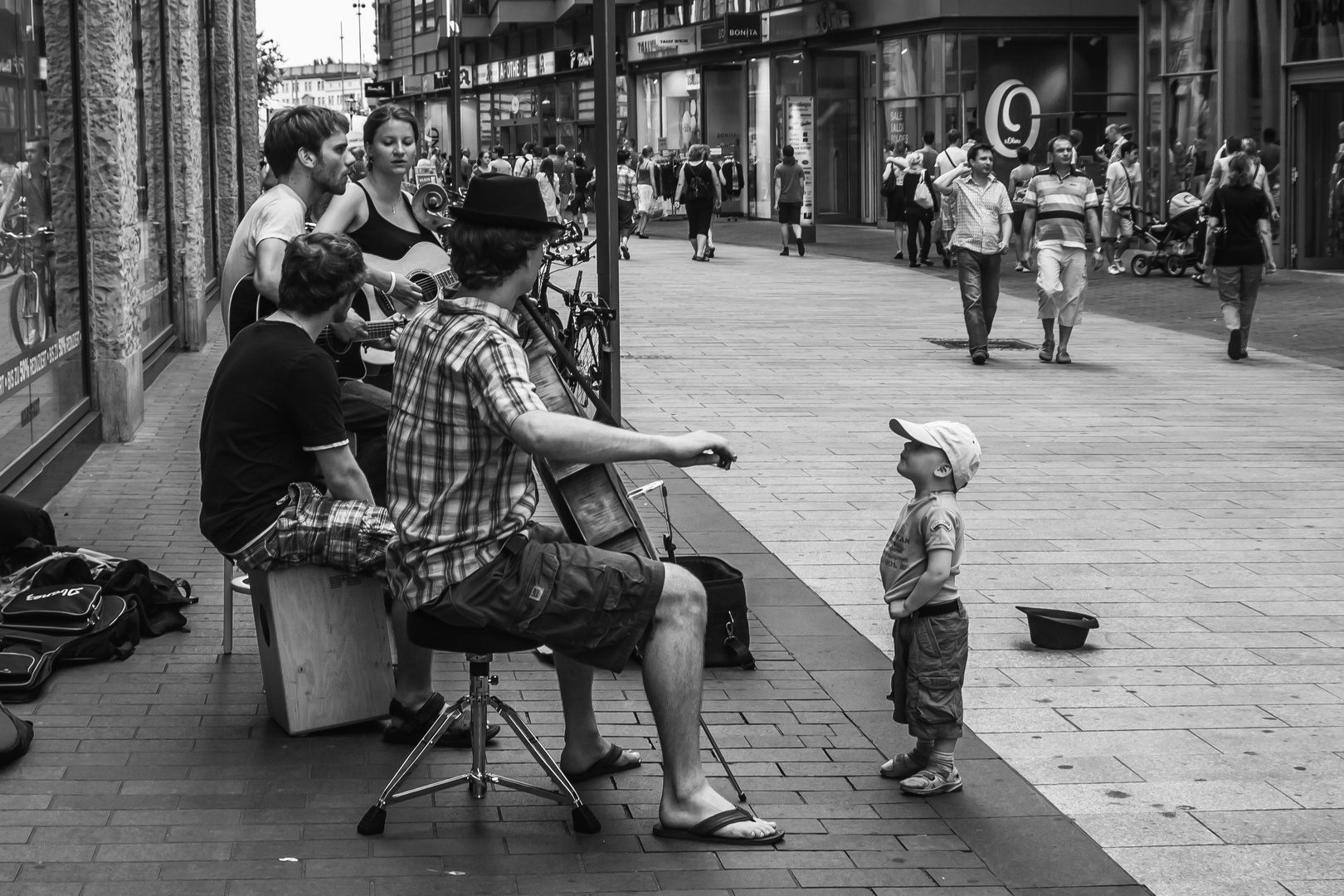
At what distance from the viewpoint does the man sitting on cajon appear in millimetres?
4996

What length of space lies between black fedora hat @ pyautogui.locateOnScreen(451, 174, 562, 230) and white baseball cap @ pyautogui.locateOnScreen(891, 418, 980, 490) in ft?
3.75

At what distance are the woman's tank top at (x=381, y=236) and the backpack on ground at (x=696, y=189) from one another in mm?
20527

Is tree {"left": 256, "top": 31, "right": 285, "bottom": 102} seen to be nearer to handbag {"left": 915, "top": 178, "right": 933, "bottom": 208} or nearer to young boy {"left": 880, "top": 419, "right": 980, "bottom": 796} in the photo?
handbag {"left": 915, "top": 178, "right": 933, "bottom": 208}

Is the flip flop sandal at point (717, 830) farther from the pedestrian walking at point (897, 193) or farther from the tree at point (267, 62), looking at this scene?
the tree at point (267, 62)

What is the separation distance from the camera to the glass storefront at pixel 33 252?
27.6ft

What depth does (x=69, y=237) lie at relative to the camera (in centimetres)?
995

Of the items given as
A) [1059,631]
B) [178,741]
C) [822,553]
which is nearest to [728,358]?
[822,553]

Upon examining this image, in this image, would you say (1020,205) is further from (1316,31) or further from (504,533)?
(504,533)

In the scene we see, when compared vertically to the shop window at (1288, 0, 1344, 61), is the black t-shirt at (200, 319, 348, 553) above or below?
below

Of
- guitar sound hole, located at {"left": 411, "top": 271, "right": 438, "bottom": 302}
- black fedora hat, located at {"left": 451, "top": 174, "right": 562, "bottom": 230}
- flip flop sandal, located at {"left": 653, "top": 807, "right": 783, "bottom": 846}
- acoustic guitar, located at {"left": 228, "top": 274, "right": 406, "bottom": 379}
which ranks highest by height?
black fedora hat, located at {"left": 451, "top": 174, "right": 562, "bottom": 230}

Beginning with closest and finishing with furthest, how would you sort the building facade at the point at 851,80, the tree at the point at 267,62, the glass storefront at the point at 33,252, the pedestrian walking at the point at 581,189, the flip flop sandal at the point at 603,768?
the flip flop sandal at the point at 603,768 < the glass storefront at the point at 33,252 < the building facade at the point at 851,80 < the pedestrian walking at the point at 581,189 < the tree at the point at 267,62

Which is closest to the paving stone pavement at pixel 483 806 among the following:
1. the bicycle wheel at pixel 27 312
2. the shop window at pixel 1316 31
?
the bicycle wheel at pixel 27 312

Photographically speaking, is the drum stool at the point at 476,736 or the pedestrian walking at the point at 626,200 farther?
the pedestrian walking at the point at 626,200

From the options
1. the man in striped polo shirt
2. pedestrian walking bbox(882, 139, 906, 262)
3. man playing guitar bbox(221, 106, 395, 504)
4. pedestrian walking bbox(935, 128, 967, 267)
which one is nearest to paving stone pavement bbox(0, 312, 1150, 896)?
man playing guitar bbox(221, 106, 395, 504)
